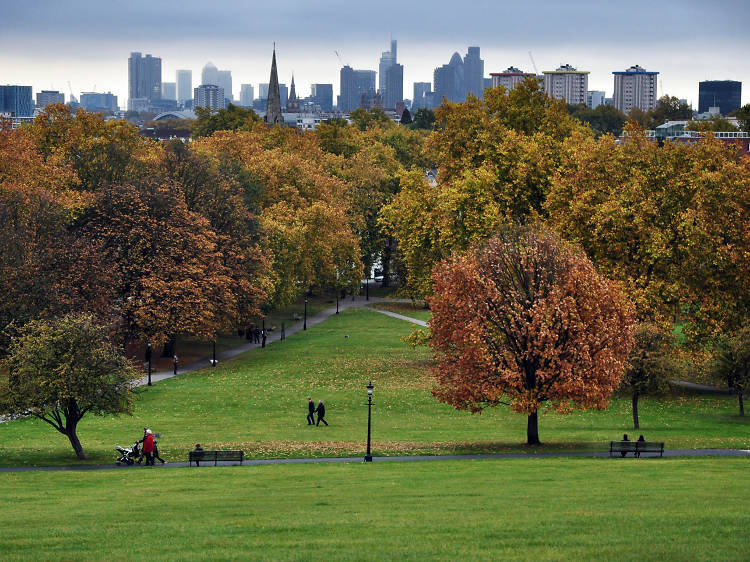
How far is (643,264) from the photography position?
49.2m

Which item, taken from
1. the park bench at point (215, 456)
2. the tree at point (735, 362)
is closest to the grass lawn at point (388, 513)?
the park bench at point (215, 456)

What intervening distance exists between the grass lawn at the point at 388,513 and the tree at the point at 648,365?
8.20 metres

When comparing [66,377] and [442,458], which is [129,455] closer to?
[66,377]

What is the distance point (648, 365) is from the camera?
3828 centimetres

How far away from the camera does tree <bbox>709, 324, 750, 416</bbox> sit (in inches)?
1635

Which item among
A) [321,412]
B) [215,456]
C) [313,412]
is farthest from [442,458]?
[313,412]

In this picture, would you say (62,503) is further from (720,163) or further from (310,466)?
(720,163)

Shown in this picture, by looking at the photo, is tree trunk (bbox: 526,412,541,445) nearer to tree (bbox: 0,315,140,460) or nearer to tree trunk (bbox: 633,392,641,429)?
tree trunk (bbox: 633,392,641,429)

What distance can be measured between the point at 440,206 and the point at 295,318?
26622 millimetres

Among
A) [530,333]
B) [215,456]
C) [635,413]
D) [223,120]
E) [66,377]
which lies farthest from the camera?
[223,120]

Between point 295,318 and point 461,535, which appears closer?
point 461,535

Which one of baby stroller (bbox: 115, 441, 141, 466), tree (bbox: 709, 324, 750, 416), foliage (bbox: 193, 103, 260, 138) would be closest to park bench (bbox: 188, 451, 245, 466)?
baby stroller (bbox: 115, 441, 141, 466)

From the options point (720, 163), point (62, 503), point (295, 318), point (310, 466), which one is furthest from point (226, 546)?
point (295, 318)

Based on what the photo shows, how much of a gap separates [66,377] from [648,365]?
2125cm
